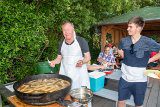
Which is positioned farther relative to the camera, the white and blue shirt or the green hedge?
the green hedge

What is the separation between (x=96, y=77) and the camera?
222 inches

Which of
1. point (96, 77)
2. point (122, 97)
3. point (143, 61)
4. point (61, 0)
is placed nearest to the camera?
point (143, 61)

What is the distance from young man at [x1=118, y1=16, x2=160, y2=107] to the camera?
11.7 feet

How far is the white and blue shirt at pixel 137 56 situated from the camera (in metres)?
3.56

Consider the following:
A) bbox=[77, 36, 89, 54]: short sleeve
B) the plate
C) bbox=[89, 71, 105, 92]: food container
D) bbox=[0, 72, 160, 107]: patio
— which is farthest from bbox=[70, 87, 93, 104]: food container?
bbox=[89, 71, 105, 92]: food container

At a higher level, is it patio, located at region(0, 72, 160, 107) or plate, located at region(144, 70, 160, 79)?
plate, located at region(144, 70, 160, 79)

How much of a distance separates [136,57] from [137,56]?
0.9 inches

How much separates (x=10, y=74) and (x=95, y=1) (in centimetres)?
661

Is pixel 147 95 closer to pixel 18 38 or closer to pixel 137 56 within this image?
pixel 137 56

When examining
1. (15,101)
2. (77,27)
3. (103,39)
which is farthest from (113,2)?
(15,101)

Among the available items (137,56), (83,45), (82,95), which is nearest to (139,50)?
(137,56)

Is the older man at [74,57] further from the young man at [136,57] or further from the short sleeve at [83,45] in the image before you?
the young man at [136,57]

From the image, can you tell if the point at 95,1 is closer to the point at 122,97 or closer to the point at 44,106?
the point at 122,97

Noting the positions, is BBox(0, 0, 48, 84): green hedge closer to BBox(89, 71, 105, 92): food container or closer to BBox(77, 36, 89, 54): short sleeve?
BBox(89, 71, 105, 92): food container
